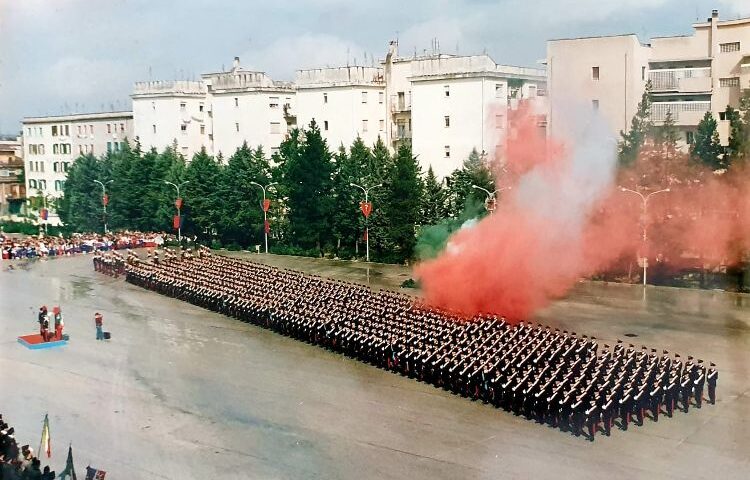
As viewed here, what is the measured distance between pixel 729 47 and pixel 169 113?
114ft

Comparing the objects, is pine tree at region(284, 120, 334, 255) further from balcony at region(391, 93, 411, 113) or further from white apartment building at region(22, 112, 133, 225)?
white apartment building at region(22, 112, 133, 225)

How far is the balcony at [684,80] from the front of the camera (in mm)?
34156

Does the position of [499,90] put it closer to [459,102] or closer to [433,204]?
[459,102]

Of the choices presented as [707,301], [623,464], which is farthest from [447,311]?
[707,301]

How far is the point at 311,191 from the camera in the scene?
133 ft

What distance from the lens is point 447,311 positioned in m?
21.0

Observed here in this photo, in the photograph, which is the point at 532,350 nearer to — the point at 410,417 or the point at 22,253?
the point at 410,417

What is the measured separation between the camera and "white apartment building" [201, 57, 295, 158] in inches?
1994

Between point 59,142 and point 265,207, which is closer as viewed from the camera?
point 265,207

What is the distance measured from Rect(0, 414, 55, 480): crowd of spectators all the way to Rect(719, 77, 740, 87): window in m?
31.1

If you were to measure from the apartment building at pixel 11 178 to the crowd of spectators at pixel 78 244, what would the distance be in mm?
8961

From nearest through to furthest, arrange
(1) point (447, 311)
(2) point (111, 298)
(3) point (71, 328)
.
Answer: (1) point (447, 311), (3) point (71, 328), (2) point (111, 298)

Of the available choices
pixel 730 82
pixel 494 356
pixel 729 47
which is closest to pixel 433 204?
pixel 730 82

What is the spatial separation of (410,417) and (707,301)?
16.1 m
